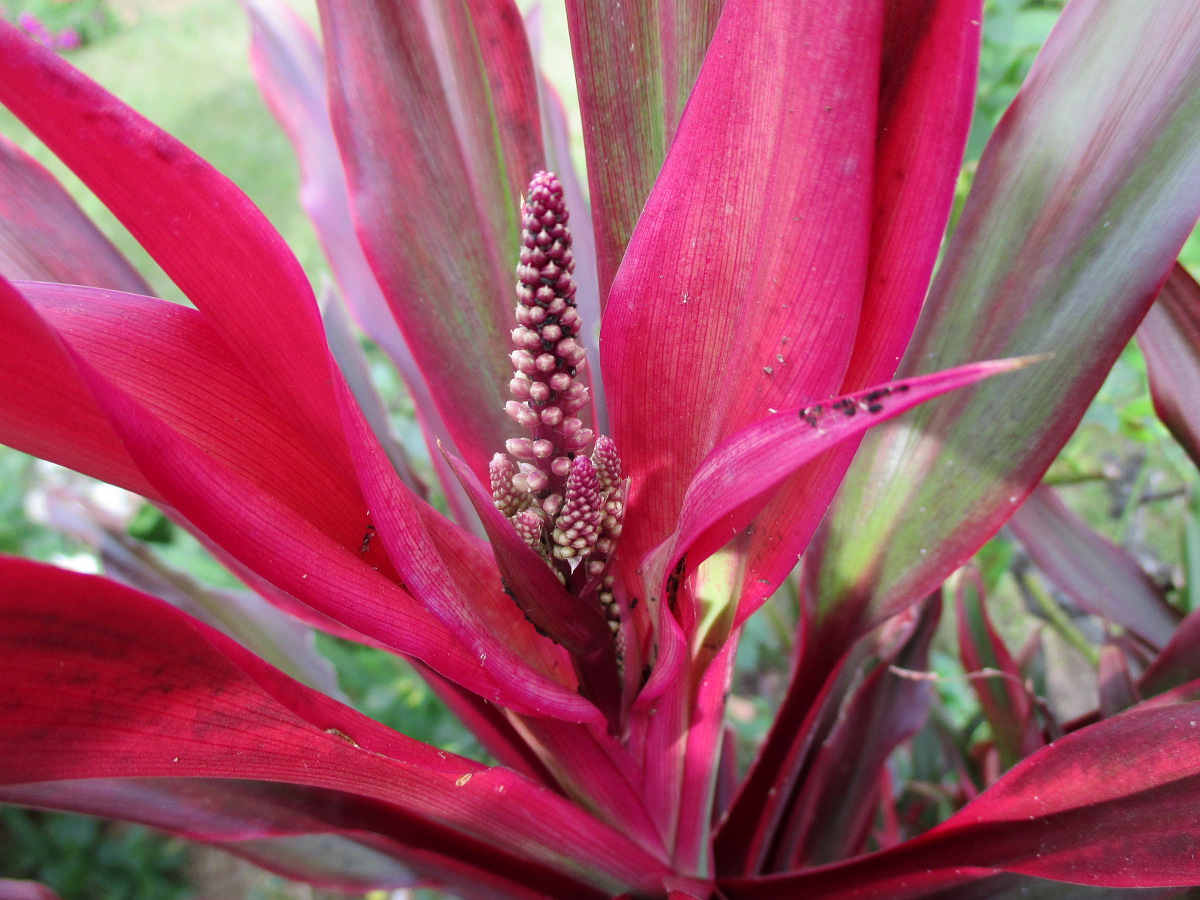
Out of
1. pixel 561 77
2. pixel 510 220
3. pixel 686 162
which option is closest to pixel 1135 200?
pixel 686 162

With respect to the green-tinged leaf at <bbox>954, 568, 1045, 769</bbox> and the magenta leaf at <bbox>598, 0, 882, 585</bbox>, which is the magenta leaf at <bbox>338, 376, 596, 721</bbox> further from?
the green-tinged leaf at <bbox>954, 568, 1045, 769</bbox>

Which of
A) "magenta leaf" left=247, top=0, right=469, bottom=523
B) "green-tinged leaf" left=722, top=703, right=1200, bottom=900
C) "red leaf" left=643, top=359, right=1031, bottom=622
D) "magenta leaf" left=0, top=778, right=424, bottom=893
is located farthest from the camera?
"magenta leaf" left=247, top=0, right=469, bottom=523

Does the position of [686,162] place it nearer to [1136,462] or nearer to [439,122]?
[439,122]

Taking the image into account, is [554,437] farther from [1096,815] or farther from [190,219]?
[1096,815]

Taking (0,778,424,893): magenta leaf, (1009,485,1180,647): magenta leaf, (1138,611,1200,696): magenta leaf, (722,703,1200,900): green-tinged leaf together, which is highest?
(1009,485,1180,647): magenta leaf

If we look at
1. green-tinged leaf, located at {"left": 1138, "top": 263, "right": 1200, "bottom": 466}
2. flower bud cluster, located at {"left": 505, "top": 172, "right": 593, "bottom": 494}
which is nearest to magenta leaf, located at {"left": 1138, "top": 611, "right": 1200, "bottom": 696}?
green-tinged leaf, located at {"left": 1138, "top": 263, "right": 1200, "bottom": 466}

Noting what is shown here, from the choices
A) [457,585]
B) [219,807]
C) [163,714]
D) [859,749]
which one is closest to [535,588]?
[457,585]
